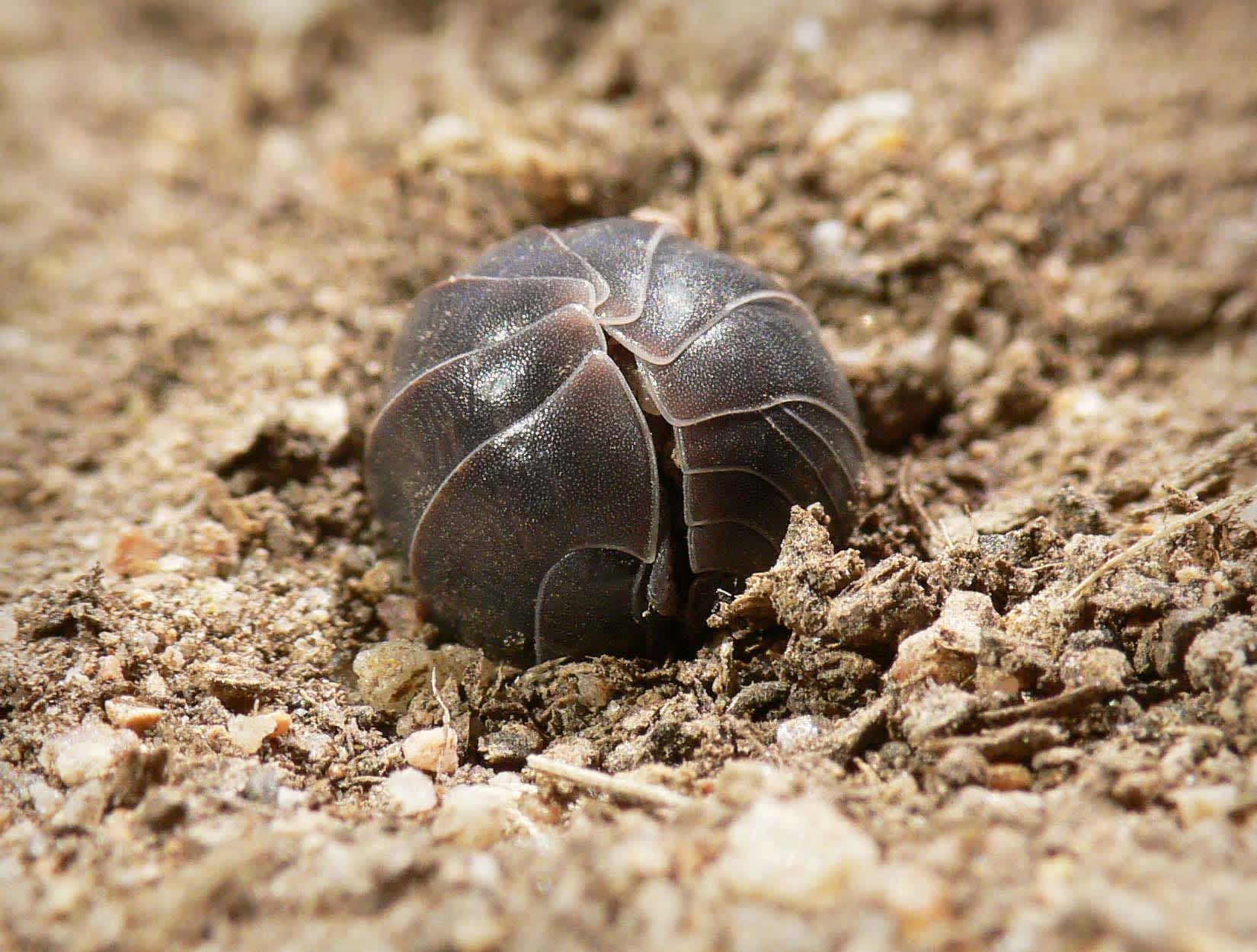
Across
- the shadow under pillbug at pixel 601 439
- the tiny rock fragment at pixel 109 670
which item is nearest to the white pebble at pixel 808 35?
the shadow under pillbug at pixel 601 439

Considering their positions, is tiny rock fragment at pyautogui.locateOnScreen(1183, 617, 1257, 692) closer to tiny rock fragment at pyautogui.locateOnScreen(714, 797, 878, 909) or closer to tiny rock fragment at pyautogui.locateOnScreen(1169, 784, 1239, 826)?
tiny rock fragment at pyautogui.locateOnScreen(1169, 784, 1239, 826)

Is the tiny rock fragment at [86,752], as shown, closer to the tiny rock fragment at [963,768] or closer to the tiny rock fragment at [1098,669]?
the tiny rock fragment at [963,768]

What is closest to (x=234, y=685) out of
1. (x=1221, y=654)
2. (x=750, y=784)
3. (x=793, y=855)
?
(x=750, y=784)

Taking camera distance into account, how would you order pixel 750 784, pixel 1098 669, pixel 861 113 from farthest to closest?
pixel 861 113 < pixel 1098 669 < pixel 750 784

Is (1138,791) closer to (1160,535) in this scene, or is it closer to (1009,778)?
(1009,778)

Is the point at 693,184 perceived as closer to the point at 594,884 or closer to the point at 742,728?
the point at 742,728

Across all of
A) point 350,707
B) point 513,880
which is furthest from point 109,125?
point 513,880

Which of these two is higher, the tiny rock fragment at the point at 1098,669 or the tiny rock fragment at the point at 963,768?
the tiny rock fragment at the point at 1098,669
